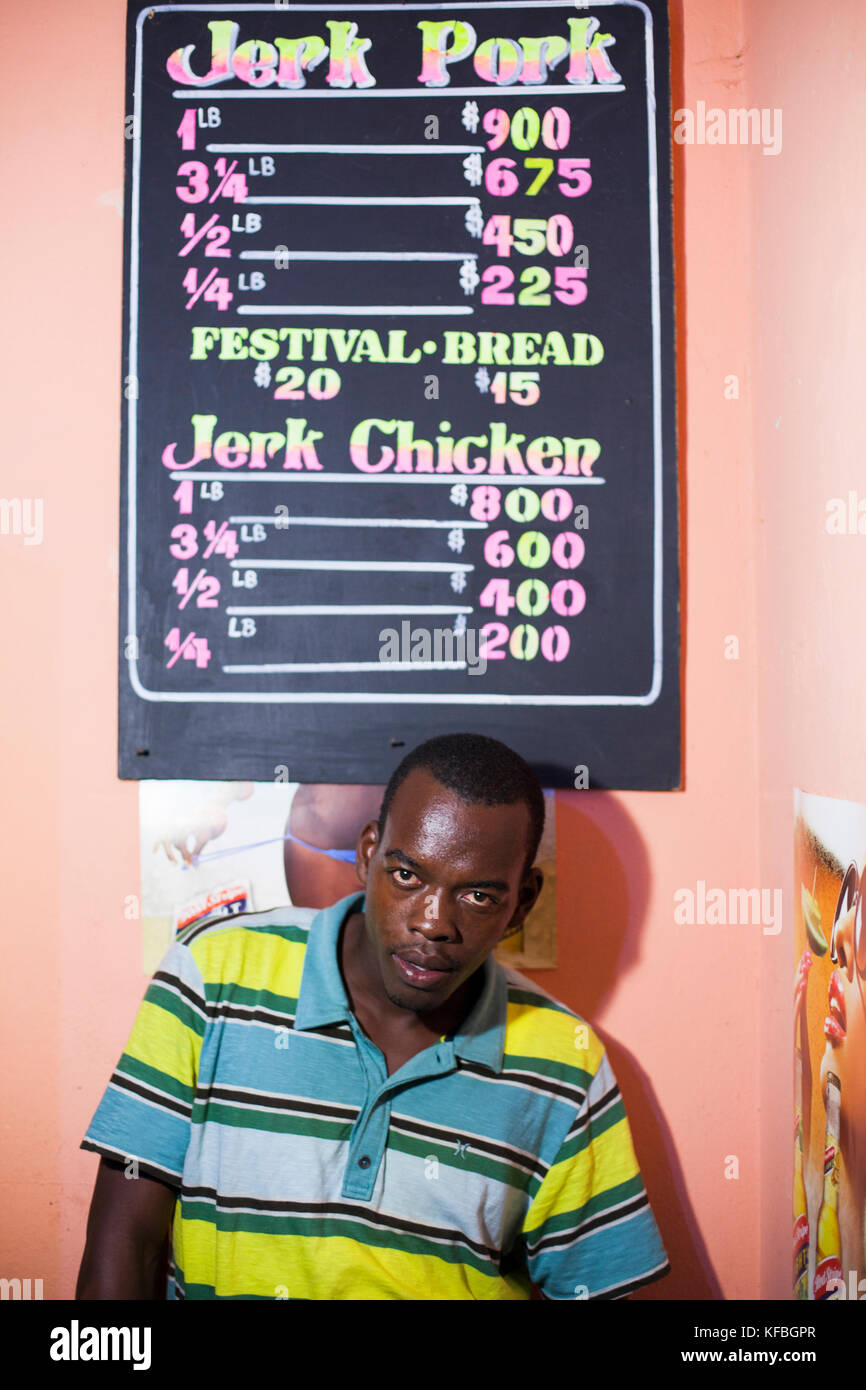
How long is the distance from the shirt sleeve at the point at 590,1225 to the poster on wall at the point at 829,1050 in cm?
20

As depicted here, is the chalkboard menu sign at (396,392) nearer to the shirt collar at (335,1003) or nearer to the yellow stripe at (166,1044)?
the shirt collar at (335,1003)

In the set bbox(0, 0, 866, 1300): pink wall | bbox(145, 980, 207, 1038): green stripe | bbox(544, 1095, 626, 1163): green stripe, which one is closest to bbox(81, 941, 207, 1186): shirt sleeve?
bbox(145, 980, 207, 1038): green stripe

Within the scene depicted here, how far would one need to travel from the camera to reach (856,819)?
4.03 feet

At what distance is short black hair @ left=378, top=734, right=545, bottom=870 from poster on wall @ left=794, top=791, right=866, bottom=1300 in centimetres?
35

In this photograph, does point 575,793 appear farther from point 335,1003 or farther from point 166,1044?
point 166,1044

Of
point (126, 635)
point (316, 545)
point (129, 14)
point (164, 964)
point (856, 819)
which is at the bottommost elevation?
point (164, 964)

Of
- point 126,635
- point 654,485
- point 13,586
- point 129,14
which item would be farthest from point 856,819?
point 129,14

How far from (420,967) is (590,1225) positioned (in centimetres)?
39

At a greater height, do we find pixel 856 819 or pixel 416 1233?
pixel 856 819
